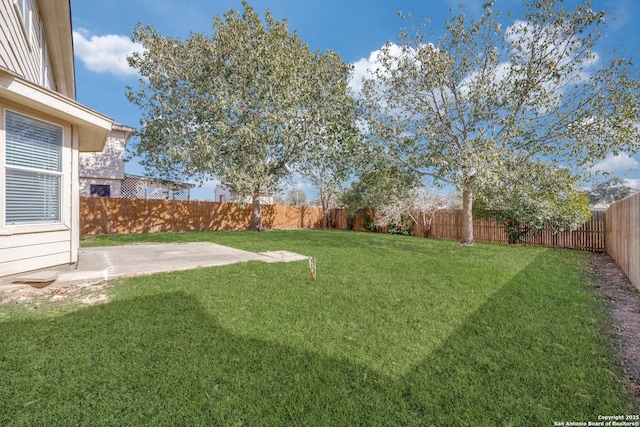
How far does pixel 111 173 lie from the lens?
14320mm

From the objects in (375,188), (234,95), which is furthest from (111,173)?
(375,188)

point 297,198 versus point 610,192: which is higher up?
point 610,192

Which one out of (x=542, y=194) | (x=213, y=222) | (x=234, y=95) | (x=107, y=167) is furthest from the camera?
(x=213, y=222)

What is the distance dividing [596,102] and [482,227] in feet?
18.0

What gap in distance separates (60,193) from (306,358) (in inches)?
172

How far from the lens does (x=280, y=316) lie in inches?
118

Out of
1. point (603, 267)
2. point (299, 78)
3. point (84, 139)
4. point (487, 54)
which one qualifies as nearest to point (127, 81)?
point (299, 78)

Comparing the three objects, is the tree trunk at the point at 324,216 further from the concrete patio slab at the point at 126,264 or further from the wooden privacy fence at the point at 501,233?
the concrete patio slab at the point at 126,264

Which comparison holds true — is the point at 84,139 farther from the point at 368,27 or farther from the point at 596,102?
the point at 596,102

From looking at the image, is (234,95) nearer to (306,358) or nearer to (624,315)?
(306,358)

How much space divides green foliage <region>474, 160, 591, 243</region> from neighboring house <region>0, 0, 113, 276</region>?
9529 mm

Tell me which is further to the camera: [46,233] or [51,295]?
[46,233]

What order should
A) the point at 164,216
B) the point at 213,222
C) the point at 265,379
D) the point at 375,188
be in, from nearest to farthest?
1. the point at 265,379
2. the point at 375,188
3. the point at 164,216
4. the point at 213,222

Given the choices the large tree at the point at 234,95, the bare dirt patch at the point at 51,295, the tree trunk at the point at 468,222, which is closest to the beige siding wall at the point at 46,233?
the bare dirt patch at the point at 51,295
